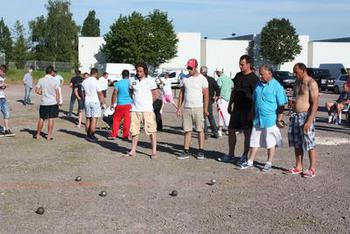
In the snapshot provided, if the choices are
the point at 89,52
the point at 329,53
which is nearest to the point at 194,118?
the point at 89,52

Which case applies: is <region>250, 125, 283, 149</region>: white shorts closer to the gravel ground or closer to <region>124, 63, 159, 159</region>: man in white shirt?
the gravel ground

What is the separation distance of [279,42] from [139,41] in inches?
641

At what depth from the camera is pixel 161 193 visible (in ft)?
24.5

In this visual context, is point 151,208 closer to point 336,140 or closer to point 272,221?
point 272,221

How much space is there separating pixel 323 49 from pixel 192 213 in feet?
213

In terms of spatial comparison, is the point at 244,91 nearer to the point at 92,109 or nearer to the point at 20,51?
the point at 92,109

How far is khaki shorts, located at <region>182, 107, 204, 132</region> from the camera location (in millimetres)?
9898

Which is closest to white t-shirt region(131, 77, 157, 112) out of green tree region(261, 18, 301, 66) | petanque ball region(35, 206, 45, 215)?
petanque ball region(35, 206, 45, 215)

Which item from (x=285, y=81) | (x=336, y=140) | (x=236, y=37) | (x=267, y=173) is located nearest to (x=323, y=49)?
(x=236, y=37)

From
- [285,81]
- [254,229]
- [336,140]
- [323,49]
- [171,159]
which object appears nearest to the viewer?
[254,229]

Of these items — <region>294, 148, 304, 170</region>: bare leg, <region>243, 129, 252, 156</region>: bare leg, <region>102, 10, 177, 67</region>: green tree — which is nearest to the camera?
<region>294, 148, 304, 170</region>: bare leg

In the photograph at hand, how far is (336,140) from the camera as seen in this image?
42.7 ft

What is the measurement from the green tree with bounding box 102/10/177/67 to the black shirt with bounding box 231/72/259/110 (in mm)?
50155

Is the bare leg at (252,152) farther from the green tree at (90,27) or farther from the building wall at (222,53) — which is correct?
the green tree at (90,27)
